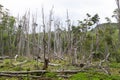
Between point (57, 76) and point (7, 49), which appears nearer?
point (57, 76)

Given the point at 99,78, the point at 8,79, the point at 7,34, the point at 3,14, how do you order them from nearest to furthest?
the point at 99,78 → the point at 8,79 → the point at 3,14 → the point at 7,34

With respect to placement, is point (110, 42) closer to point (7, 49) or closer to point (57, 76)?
point (7, 49)

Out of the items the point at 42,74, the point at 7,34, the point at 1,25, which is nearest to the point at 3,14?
the point at 1,25

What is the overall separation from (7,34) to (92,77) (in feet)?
135

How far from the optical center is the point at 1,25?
48.6 metres

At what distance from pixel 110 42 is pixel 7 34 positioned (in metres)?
22.0

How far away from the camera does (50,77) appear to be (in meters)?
13.5

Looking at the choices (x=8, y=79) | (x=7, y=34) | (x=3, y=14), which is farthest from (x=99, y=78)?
(x=7, y=34)

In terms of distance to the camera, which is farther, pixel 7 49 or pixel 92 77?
pixel 7 49

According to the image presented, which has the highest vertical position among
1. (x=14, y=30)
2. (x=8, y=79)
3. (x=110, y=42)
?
(x=14, y=30)

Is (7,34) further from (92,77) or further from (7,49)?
(92,77)

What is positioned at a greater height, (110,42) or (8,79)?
(110,42)

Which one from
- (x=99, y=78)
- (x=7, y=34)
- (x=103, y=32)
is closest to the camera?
(x=99, y=78)

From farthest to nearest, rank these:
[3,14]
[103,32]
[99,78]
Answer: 1. [3,14]
2. [103,32]
3. [99,78]
